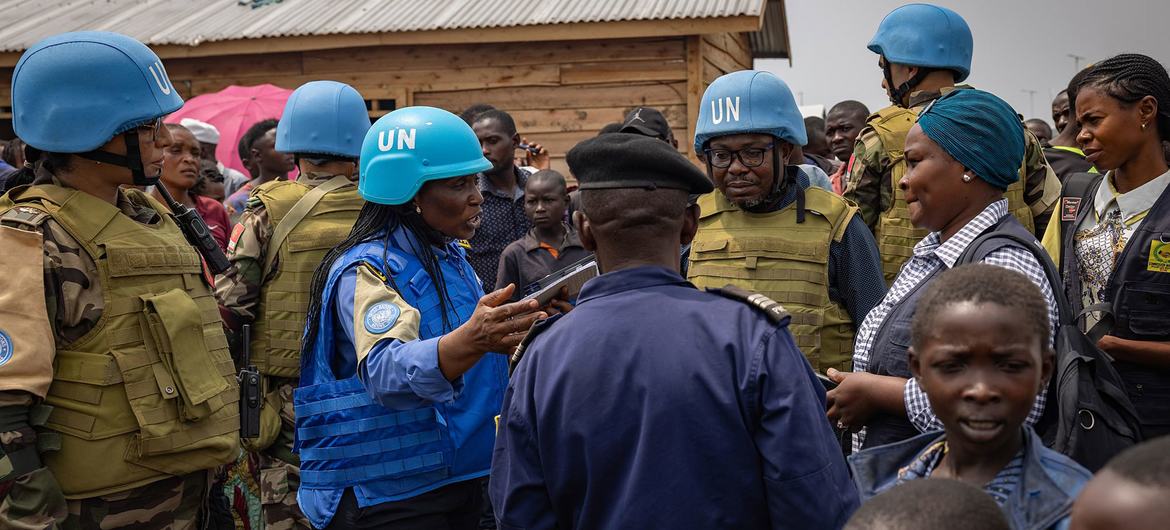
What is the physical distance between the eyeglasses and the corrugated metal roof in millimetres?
7779

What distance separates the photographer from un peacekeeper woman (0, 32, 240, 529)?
298 cm

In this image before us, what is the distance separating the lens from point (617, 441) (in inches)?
90.3

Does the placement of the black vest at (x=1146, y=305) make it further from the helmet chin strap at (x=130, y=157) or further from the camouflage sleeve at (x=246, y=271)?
the camouflage sleeve at (x=246, y=271)

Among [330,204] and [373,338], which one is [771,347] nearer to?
[373,338]

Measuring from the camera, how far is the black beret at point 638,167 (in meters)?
2.41

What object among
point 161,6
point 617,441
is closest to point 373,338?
point 617,441

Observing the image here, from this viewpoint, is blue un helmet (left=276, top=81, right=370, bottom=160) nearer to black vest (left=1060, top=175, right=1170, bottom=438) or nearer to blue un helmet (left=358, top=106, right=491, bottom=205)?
blue un helmet (left=358, top=106, right=491, bottom=205)

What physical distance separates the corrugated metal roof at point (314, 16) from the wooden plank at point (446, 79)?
69 centimetres

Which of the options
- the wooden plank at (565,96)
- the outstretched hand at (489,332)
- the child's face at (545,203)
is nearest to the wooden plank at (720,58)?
the wooden plank at (565,96)

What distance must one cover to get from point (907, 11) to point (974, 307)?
10.0ft

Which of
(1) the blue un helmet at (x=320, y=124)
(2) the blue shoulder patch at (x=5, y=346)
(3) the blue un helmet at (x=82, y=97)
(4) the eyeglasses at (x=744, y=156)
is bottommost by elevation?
(2) the blue shoulder patch at (x=5, y=346)

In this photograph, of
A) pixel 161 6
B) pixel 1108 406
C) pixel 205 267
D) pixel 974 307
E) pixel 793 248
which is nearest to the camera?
pixel 974 307

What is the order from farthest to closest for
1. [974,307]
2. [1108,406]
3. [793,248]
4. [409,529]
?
[793,248] < [409,529] < [1108,406] < [974,307]

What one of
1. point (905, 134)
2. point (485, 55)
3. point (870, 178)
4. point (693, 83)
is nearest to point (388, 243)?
point (870, 178)
